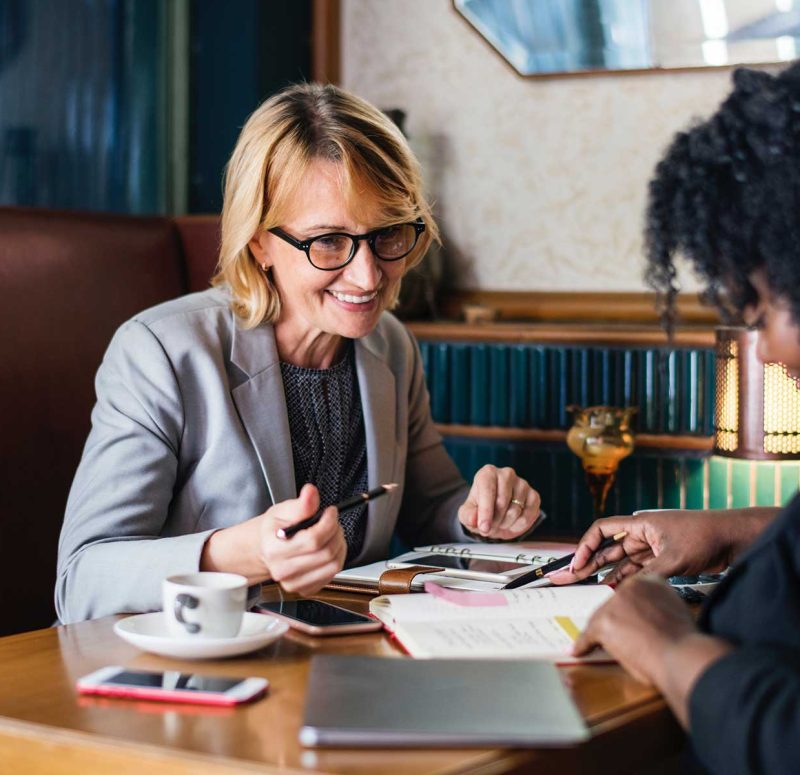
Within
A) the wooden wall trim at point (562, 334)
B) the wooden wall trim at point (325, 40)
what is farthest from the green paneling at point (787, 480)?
the wooden wall trim at point (325, 40)

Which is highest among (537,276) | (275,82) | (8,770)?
(275,82)

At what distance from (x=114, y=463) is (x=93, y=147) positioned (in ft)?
4.70

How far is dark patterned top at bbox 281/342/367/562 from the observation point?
2021 millimetres

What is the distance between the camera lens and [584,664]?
50.0 inches

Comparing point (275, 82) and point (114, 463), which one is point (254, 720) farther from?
point (275, 82)

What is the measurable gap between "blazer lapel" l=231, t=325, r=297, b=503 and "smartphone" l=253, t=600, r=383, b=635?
1.19 feet

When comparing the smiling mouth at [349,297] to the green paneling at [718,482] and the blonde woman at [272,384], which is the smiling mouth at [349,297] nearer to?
the blonde woman at [272,384]

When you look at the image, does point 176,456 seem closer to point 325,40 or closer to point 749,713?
point 749,713

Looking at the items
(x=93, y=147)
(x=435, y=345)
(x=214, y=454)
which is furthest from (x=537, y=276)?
(x=214, y=454)

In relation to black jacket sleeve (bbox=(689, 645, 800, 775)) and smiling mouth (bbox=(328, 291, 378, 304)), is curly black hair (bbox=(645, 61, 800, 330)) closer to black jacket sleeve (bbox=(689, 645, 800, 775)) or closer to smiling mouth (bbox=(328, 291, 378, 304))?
black jacket sleeve (bbox=(689, 645, 800, 775))

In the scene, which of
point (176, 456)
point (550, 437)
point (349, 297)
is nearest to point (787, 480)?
point (550, 437)

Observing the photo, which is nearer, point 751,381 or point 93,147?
point 751,381

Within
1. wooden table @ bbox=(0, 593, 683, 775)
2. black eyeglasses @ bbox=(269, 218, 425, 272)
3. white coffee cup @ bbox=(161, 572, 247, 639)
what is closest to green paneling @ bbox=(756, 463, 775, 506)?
black eyeglasses @ bbox=(269, 218, 425, 272)

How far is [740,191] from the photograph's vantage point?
45.9 inches
